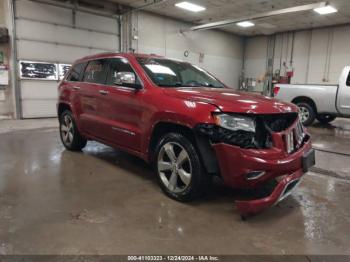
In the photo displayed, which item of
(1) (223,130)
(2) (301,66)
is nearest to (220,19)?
(2) (301,66)

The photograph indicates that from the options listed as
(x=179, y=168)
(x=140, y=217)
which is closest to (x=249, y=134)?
(x=179, y=168)

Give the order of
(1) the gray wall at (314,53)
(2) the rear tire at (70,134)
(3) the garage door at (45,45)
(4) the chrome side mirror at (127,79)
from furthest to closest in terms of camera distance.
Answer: (1) the gray wall at (314,53) → (3) the garage door at (45,45) → (2) the rear tire at (70,134) → (4) the chrome side mirror at (127,79)

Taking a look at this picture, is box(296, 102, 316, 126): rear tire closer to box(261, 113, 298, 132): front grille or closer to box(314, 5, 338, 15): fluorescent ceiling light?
box(314, 5, 338, 15): fluorescent ceiling light

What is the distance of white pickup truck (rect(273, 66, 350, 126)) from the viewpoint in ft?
24.8

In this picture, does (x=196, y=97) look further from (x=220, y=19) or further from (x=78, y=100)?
(x=220, y=19)

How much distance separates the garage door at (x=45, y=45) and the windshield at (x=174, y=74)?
282 inches

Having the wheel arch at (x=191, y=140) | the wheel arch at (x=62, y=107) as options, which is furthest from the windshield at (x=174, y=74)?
the wheel arch at (x=62, y=107)

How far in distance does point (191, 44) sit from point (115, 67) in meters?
10.5

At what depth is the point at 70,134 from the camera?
15.7 feet

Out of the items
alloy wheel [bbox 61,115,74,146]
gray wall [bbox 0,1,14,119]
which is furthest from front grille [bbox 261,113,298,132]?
gray wall [bbox 0,1,14,119]

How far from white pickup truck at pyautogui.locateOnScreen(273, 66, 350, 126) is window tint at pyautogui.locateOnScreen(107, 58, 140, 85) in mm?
5448

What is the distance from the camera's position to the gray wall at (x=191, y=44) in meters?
11.9

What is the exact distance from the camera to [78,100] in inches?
171

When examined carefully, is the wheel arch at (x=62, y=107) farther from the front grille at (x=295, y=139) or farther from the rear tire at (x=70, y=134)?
the front grille at (x=295, y=139)
